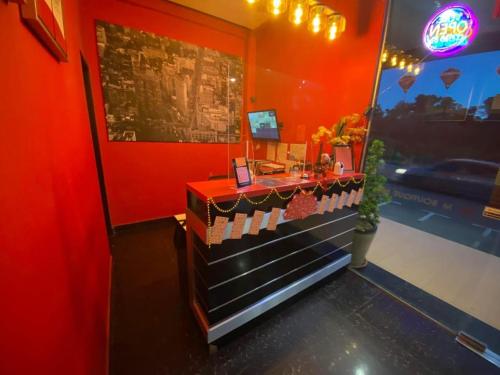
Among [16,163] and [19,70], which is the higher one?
[19,70]

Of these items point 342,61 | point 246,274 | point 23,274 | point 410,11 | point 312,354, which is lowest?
point 312,354

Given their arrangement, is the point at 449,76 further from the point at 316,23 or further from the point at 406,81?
the point at 316,23

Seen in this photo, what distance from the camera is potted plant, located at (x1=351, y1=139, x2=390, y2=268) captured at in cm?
207

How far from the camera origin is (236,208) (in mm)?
1271

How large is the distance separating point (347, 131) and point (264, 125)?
1471 mm

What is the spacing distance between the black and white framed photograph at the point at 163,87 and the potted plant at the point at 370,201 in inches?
76.3

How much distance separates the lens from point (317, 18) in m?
1.91

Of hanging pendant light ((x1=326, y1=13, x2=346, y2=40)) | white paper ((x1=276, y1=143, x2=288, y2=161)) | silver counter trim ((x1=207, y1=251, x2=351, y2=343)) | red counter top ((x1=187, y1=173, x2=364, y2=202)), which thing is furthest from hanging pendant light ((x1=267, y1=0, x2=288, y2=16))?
silver counter trim ((x1=207, y1=251, x2=351, y2=343))

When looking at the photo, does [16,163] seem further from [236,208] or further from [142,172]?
[142,172]

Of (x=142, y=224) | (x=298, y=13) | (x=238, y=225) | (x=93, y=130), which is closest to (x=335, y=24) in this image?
(x=298, y=13)

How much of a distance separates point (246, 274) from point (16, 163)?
4.34ft

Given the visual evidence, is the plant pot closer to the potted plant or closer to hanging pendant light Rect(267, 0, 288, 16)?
the potted plant

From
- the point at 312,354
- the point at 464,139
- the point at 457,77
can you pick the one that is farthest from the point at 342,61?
the point at 312,354

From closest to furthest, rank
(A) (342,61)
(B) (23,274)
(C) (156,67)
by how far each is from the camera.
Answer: (B) (23,274) → (A) (342,61) → (C) (156,67)
